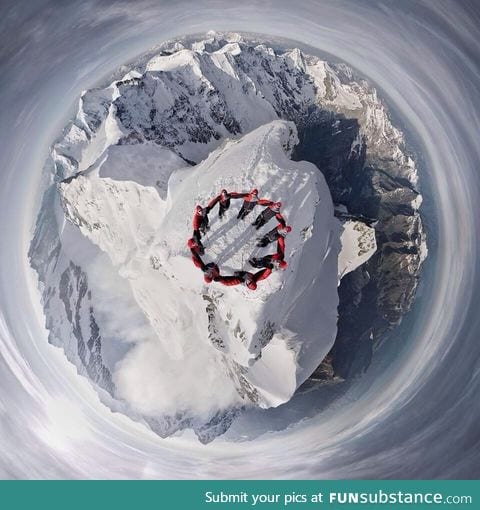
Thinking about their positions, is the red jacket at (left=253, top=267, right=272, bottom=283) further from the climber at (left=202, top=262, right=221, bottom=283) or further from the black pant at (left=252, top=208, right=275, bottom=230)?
the black pant at (left=252, top=208, right=275, bottom=230)

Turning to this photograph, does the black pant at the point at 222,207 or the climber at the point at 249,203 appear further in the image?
the black pant at the point at 222,207

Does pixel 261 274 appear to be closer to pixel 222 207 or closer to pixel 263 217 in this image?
pixel 263 217

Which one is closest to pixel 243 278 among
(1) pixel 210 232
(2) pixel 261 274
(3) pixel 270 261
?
(2) pixel 261 274

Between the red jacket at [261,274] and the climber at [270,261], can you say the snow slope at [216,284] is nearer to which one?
the climber at [270,261]

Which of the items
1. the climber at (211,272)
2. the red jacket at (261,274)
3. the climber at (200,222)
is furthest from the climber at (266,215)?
the climber at (211,272)

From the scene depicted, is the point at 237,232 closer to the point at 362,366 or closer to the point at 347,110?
the point at 362,366

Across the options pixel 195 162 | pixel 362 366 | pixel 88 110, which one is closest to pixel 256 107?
pixel 195 162
